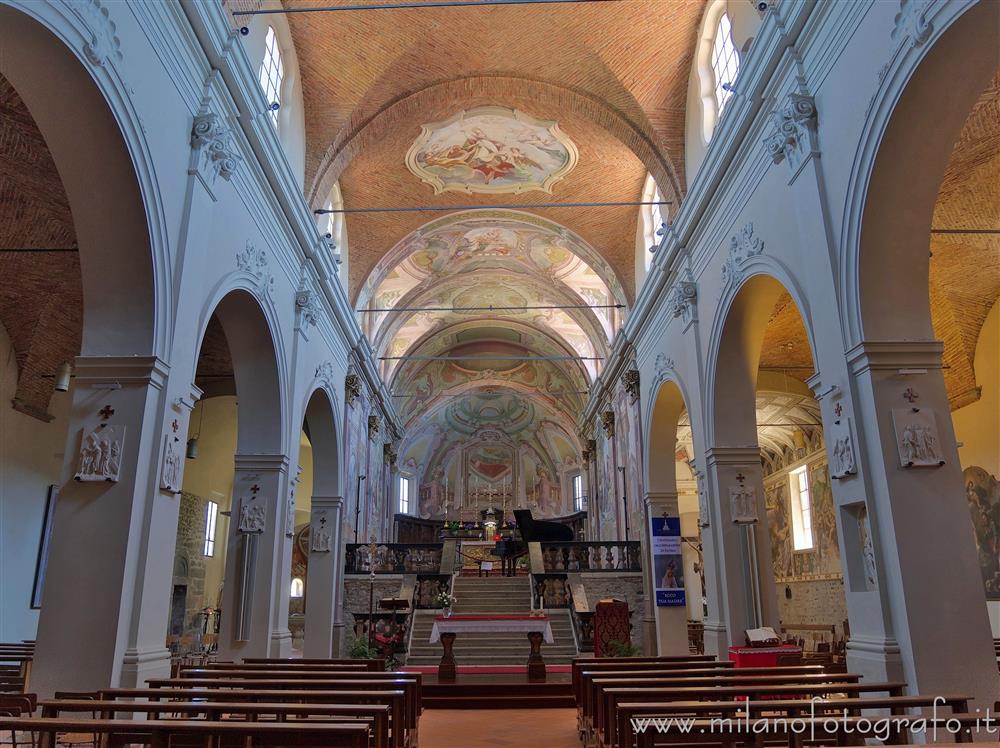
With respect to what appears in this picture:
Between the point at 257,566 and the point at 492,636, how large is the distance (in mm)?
5628

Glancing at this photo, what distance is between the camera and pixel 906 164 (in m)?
6.20

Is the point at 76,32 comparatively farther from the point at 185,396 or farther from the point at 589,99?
the point at 589,99

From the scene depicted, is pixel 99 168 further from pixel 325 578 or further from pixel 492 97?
pixel 325 578

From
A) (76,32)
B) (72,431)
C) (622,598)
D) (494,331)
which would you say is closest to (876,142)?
(76,32)

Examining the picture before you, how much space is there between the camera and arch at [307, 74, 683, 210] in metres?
12.8

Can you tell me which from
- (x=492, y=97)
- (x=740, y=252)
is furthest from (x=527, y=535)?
(x=740, y=252)

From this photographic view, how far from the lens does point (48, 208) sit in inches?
394

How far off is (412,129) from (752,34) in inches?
271

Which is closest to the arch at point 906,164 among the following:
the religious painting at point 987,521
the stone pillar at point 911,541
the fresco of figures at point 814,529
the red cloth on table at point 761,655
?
the stone pillar at point 911,541

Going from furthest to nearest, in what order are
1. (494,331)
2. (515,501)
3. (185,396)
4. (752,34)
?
(515,501), (494,331), (752,34), (185,396)

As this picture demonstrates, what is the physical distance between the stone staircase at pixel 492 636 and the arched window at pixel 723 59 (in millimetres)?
9775

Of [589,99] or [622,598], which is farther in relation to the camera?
[622,598]

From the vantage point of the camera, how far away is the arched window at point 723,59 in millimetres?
10305

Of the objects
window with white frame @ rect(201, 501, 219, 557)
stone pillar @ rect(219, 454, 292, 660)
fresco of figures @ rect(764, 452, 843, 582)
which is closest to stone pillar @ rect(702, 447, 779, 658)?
stone pillar @ rect(219, 454, 292, 660)
